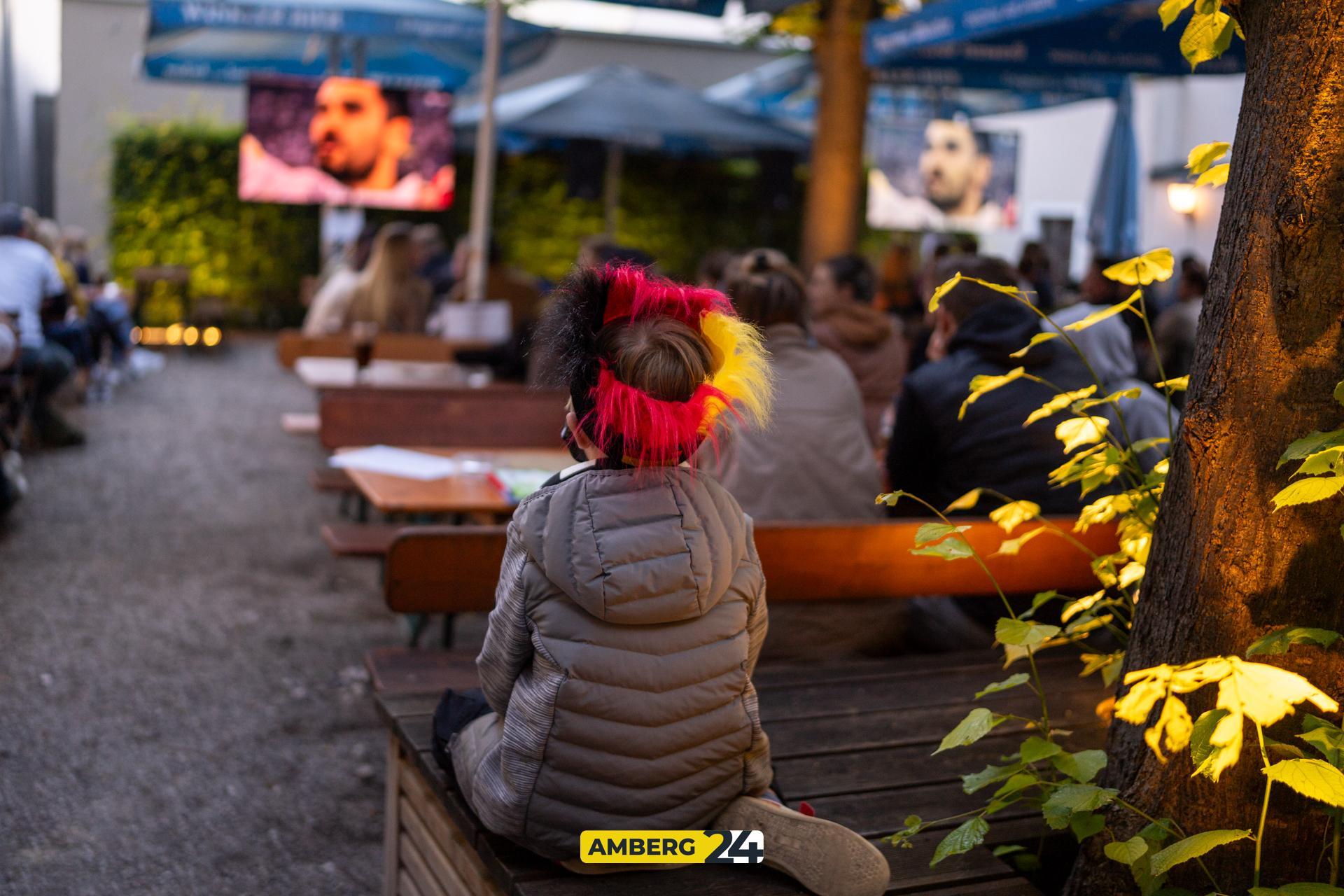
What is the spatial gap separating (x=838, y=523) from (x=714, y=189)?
14.7 metres

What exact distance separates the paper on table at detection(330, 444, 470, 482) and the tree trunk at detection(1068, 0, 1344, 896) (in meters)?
2.92

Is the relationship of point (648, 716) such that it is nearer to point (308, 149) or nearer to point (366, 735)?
point (366, 735)

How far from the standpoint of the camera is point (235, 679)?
462 cm

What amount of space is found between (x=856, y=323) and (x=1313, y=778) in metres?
4.38

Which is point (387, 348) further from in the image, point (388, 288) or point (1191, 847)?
point (1191, 847)

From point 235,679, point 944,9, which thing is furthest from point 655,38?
point 235,679

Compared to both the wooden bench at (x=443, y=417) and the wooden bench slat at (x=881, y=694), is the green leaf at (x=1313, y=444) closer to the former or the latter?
the wooden bench slat at (x=881, y=694)

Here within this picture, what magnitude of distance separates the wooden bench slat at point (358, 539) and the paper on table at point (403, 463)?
0.22 metres

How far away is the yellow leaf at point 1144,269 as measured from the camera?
2238 millimetres

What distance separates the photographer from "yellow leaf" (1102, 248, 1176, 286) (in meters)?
2.24

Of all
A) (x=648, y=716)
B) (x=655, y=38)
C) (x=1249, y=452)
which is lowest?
(x=648, y=716)

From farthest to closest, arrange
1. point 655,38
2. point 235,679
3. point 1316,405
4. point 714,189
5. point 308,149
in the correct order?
point 655,38, point 714,189, point 308,149, point 235,679, point 1316,405

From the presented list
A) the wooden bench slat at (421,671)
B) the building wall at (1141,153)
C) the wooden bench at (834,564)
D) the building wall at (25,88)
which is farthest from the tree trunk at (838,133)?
the building wall at (25,88)

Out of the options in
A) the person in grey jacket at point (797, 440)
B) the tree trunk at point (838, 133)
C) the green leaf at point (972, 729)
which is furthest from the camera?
the tree trunk at point (838, 133)
